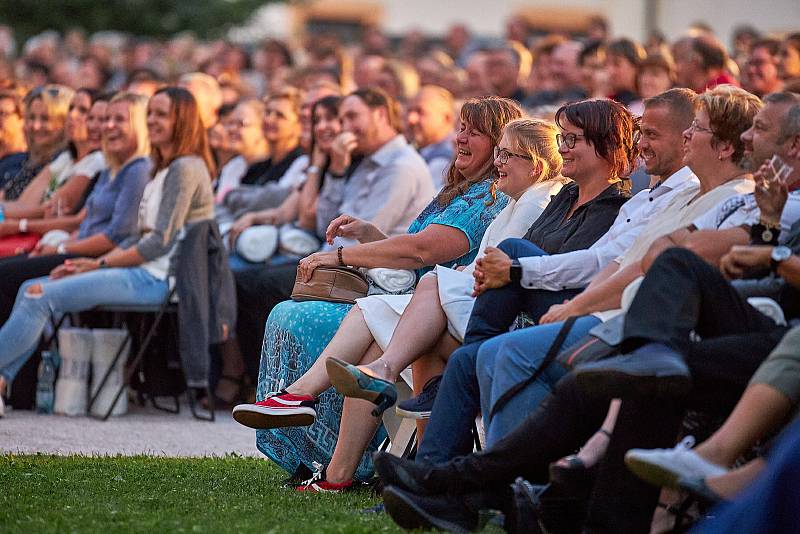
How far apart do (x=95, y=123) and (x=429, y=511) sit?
6256 mm

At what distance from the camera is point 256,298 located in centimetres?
940

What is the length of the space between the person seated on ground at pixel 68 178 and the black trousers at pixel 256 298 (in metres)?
1.45

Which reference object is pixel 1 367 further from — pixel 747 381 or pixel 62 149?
pixel 747 381

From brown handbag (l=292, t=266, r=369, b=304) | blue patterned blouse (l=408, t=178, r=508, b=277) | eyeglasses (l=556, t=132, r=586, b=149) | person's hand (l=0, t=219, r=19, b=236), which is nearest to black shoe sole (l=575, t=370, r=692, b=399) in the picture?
eyeglasses (l=556, t=132, r=586, b=149)

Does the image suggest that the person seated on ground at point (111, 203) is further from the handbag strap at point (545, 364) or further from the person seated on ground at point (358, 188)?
the handbag strap at point (545, 364)

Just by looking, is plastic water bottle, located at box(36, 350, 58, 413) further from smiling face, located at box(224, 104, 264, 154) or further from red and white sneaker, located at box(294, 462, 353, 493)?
red and white sneaker, located at box(294, 462, 353, 493)

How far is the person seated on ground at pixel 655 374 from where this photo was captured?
4.28 m

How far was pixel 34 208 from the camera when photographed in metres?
10.5

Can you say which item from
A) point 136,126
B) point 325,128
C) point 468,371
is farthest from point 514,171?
point 136,126

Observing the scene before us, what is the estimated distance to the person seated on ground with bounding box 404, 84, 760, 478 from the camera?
5000 mm

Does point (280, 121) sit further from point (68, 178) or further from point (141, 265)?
point (141, 265)

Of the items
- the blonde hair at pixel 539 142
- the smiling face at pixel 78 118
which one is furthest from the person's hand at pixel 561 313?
the smiling face at pixel 78 118

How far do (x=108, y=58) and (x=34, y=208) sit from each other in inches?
314

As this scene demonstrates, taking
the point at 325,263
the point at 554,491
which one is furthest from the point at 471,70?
the point at 554,491
